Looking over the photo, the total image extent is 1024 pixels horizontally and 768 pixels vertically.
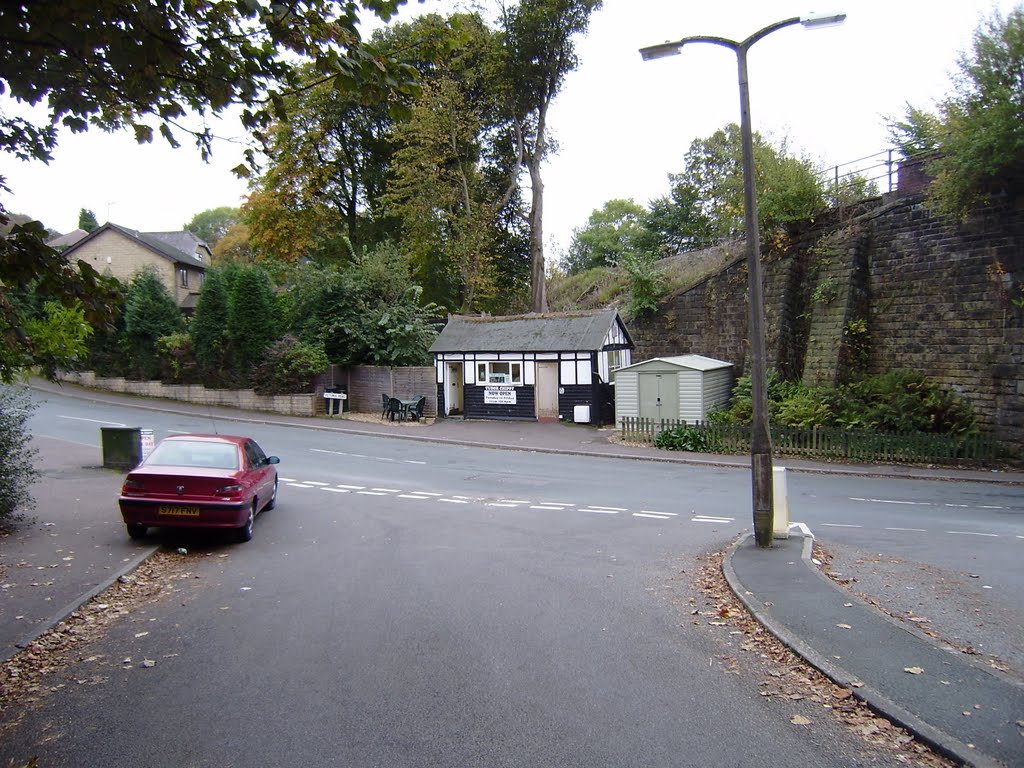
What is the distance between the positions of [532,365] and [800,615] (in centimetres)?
2269

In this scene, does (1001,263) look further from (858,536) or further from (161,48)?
(161,48)

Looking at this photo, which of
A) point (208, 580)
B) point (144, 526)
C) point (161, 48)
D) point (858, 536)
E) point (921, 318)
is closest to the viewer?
point (161, 48)

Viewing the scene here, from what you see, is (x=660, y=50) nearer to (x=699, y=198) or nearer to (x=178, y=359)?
(x=178, y=359)

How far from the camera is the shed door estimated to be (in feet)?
81.6

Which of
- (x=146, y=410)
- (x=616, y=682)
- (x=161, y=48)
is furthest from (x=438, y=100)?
(x=616, y=682)

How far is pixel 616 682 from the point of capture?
17.4 feet

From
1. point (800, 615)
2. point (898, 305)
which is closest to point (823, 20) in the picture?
point (800, 615)

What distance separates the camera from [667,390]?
81.9 ft

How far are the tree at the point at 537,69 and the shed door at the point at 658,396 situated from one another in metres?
12.9

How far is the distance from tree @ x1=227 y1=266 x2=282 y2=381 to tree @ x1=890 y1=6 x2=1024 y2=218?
26818 millimetres

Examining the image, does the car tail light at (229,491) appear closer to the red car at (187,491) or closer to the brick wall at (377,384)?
the red car at (187,491)

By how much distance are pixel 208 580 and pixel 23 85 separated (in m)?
5.61

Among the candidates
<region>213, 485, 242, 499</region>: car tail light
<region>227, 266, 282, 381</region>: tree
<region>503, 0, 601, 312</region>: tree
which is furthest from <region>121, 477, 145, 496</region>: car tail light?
<region>503, 0, 601, 312</region>: tree

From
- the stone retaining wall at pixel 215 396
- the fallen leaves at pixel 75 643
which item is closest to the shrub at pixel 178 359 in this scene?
the stone retaining wall at pixel 215 396
